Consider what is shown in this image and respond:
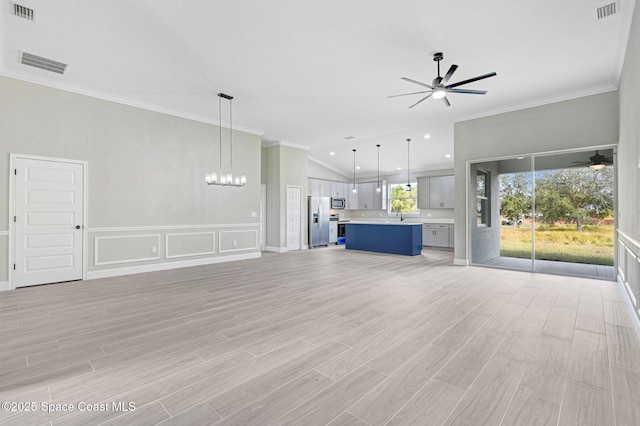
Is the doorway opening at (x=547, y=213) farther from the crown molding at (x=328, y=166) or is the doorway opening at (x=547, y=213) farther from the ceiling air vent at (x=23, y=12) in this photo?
the ceiling air vent at (x=23, y=12)

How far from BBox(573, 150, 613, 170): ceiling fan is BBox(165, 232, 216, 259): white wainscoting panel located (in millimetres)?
7234

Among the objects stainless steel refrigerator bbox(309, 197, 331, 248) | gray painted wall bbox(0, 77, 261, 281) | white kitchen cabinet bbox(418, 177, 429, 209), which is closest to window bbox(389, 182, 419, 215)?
white kitchen cabinet bbox(418, 177, 429, 209)

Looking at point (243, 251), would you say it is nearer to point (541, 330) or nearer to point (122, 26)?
point (122, 26)

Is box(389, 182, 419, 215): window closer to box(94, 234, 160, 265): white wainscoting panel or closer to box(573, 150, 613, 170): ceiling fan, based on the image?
box(573, 150, 613, 170): ceiling fan

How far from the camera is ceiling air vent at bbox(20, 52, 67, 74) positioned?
13.8 ft

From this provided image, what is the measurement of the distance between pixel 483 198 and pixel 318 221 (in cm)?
497

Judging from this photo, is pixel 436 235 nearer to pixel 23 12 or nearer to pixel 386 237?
pixel 386 237

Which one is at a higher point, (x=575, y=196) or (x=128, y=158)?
(x=128, y=158)

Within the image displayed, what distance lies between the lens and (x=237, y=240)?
7.40 meters

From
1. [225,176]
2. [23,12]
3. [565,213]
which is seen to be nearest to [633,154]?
[565,213]

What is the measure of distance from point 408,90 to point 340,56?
1.60 metres

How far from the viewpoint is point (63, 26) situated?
149 inches

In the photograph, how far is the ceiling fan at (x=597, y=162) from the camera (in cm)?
505

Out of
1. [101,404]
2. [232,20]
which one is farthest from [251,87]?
[101,404]
